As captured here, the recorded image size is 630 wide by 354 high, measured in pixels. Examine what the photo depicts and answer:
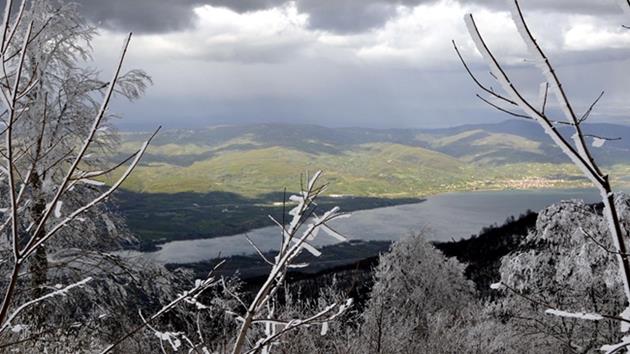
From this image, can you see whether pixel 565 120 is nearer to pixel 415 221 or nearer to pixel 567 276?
pixel 567 276

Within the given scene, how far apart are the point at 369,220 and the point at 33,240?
10135 cm

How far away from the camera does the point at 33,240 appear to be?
1511 millimetres

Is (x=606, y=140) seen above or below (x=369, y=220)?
above

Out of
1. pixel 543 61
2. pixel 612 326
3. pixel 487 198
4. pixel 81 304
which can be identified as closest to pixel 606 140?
pixel 543 61

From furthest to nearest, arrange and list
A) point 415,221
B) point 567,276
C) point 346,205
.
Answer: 1. point 346,205
2. point 415,221
3. point 567,276

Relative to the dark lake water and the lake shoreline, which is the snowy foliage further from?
the lake shoreline

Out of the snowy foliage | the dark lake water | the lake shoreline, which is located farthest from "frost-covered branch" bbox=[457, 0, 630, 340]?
the lake shoreline

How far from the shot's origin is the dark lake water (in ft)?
250

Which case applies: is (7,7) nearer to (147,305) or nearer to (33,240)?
(33,240)

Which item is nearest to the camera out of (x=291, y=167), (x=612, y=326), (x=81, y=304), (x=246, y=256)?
(x=81, y=304)

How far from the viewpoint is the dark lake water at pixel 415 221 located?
250ft

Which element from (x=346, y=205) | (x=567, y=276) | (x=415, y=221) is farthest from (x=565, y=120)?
(x=346, y=205)

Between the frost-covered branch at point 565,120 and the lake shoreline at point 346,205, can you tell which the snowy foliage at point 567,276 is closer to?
the frost-covered branch at point 565,120

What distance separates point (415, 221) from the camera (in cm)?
9544
